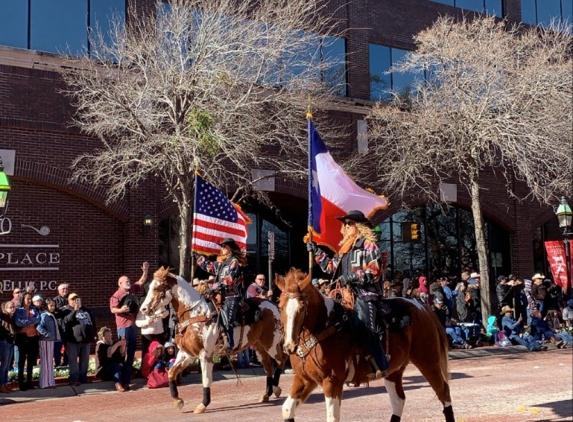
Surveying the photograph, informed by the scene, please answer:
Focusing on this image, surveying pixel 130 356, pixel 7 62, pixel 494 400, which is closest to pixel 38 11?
pixel 7 62

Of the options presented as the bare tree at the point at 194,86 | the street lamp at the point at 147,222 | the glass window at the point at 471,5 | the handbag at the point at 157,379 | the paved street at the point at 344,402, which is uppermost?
Result: the glass window at the point at 471,5

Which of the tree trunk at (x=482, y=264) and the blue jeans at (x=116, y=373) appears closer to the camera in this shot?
the blue jeans at (x=116, y=373)

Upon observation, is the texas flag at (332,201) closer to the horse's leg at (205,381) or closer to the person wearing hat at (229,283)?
the person wearing hat at (229,283)

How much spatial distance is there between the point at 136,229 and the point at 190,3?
6.89 metres

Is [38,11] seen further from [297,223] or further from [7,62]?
[297,223]

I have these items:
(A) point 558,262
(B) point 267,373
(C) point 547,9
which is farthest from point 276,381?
(C) point 547,9

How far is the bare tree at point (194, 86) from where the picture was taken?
17172 mm

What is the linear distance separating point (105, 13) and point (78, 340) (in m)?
10.9

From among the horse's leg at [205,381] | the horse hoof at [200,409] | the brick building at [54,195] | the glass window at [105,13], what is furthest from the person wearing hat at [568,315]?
the glass window at [105,13]

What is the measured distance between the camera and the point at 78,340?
14.5m

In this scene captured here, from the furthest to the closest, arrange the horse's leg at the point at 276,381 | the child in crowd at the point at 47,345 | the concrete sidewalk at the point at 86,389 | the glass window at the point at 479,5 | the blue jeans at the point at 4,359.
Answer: the glass window at the point at 479,5, the child in crowd at the point at 47,345, the blue jeans at the point at 4,359, the concrete sidewalk at the point at 86,389, the horse's leg at the point at 276,381

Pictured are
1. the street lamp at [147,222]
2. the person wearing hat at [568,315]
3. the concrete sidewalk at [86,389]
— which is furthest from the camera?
the person wearing hat at [568,315]

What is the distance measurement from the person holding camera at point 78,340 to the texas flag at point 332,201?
5612 millimetres

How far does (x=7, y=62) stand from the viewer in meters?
20.1
